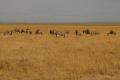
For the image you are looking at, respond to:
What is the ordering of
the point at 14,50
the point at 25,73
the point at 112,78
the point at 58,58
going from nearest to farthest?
the point at 112,78
the point at 25,73
the point at 58,58
the point at 14,50

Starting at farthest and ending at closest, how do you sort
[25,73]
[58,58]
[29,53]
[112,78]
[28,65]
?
[29,53]
[58,58]
[28,65]
[25,73]
[112,78]

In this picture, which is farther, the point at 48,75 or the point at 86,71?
the point at 86,71

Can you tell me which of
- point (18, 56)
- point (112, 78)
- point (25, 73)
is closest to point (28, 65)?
point (25, 73)

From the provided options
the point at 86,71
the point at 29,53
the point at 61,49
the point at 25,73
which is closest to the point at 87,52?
the point at 61,49

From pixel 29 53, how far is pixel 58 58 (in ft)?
8.56

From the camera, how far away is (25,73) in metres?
14.6

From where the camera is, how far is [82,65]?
16.2 m

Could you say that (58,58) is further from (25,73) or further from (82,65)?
(25,73)

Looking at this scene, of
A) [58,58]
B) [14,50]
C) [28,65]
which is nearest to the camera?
[28,65]

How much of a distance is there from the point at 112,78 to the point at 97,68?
6.36ft

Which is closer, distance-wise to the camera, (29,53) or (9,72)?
(9,72)

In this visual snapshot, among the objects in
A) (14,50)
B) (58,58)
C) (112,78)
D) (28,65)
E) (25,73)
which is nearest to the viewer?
(112,78)

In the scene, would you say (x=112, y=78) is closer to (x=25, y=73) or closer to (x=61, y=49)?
(x=25, y=73)

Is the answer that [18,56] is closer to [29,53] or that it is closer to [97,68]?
[29,53]
